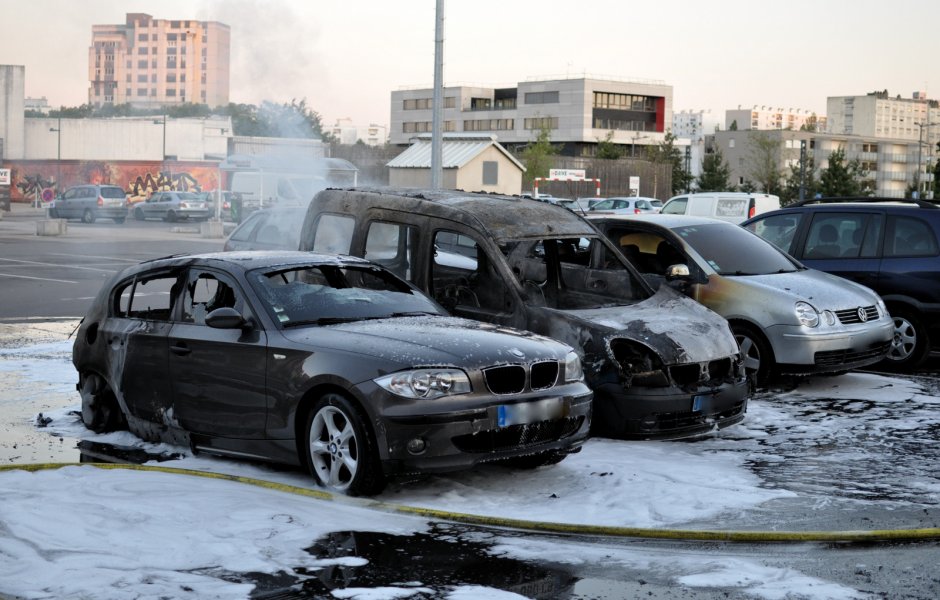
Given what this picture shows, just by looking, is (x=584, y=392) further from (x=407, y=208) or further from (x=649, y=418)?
(x=407, y=208)

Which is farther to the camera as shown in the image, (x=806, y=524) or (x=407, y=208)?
(x=407, y=208)

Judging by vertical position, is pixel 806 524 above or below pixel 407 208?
below

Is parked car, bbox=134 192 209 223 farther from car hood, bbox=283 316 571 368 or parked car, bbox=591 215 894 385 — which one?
car hood, bbox=283 316 571 368

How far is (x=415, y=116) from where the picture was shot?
473ft

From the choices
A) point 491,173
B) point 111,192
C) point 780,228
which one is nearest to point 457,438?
point 780,228

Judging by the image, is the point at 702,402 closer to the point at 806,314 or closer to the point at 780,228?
the point at 806,314

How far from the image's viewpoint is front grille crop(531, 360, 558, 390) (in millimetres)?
7055

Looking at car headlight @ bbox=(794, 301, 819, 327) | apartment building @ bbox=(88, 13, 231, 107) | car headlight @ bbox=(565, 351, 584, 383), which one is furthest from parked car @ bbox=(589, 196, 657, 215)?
apartment building @ bbox=(88, 13, 231, 107)

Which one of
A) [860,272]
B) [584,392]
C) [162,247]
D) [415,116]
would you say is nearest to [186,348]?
[584,392]

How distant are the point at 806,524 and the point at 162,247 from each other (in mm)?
31347

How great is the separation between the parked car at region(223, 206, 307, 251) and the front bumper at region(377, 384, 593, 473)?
21.4 ft

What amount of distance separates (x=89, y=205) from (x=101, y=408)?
48.1m

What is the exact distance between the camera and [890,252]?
13000 mm

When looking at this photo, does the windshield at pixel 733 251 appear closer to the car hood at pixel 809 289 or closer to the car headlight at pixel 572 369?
the car hood at pixel 809 289
